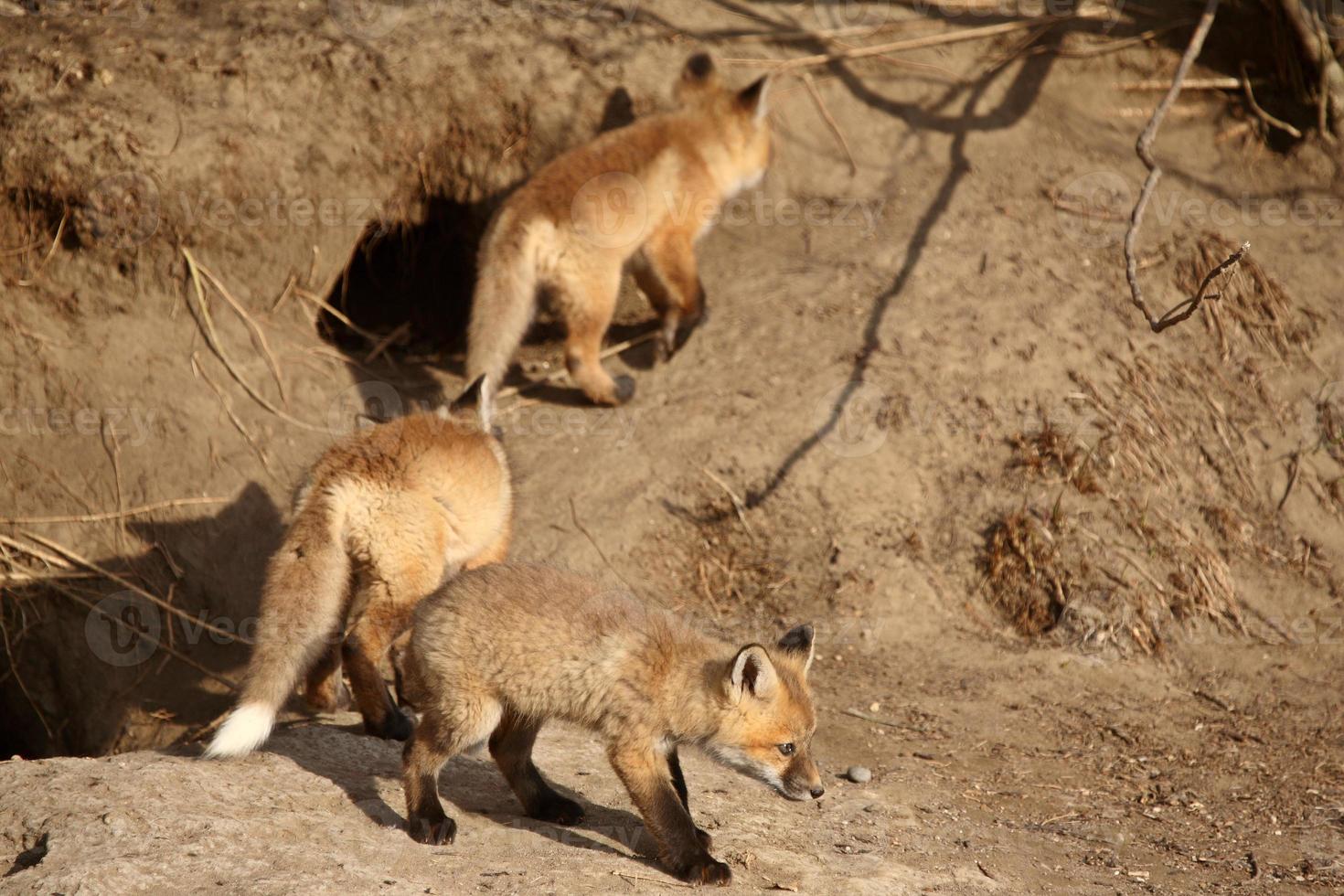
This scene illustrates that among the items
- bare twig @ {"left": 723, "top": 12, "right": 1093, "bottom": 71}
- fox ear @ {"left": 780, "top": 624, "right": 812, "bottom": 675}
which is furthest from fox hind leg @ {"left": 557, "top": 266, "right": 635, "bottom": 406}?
fox ear @ {"left": 780, "top": 624, "right": 812, "bottom": 675}

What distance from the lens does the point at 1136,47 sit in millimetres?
10133

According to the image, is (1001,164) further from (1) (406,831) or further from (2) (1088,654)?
(1) (406,831)

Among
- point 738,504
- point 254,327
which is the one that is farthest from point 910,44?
point 254,327

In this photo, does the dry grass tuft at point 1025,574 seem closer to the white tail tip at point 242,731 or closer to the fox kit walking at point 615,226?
the fox kit walking at point 615,226

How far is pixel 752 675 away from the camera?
476 centimetres

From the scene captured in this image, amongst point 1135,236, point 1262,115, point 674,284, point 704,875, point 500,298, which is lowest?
point 704,875

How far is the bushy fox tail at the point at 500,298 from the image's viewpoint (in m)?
8.29

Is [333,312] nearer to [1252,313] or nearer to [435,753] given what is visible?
[435,753]

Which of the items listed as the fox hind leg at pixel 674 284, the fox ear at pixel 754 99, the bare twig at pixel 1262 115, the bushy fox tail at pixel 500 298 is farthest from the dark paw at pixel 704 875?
the bare twig at pixel 1262 115

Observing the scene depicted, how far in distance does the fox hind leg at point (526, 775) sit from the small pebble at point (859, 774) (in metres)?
1.49

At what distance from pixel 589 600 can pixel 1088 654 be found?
12.0 ft

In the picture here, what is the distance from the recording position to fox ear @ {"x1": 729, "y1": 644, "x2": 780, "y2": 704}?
4.64m

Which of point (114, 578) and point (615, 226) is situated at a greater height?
point (615, 226)

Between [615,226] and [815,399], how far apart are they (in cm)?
203
